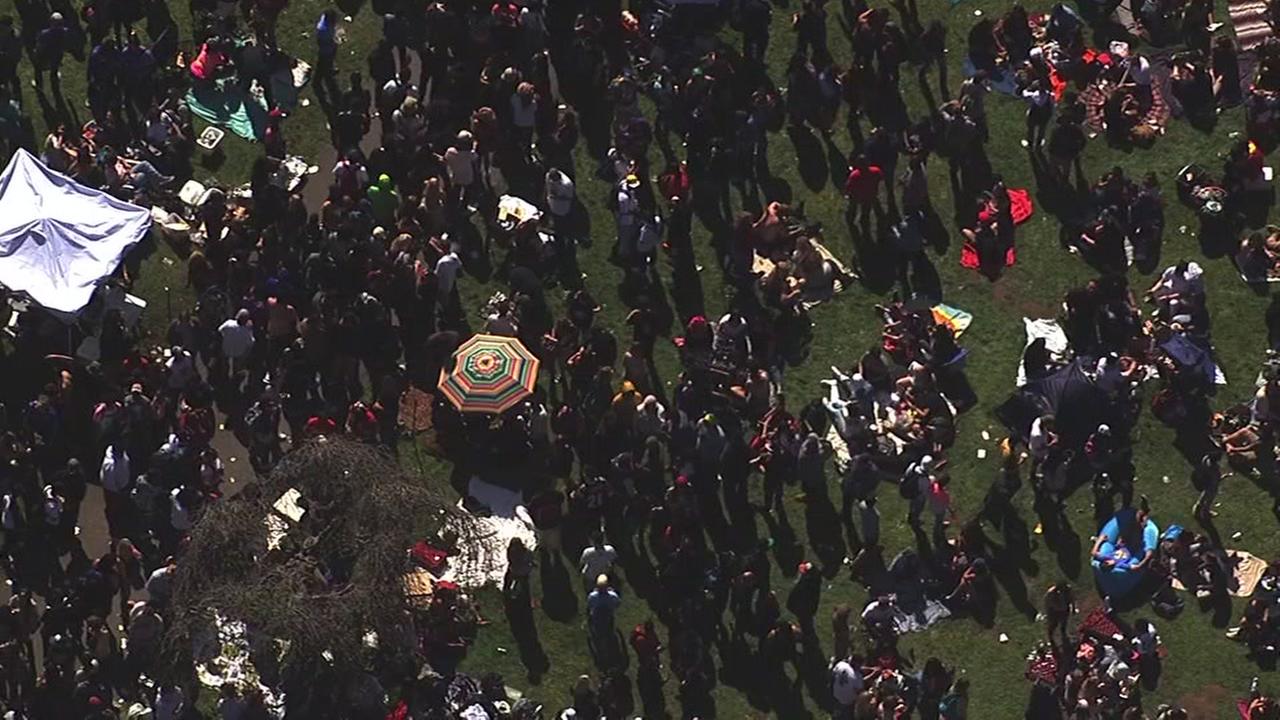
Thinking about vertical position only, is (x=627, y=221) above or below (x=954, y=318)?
above

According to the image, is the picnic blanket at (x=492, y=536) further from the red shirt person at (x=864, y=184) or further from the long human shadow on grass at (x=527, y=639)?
the red shirt person at (x=864, y=184)

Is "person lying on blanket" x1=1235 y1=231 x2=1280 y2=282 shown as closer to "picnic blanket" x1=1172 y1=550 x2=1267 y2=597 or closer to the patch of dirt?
A: "picnic blanket" x1=1172 y1=550 x2=1267 y2=597

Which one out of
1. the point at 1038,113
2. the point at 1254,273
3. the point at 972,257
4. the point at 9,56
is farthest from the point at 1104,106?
the point at 9,56

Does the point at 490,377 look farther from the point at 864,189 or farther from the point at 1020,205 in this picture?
the point at 1020,205

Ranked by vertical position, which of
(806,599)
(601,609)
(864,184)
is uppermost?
(864,184)

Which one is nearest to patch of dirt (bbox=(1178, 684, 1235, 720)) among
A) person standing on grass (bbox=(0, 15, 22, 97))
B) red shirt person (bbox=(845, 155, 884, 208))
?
red shirt person (bbox=(845, 155, 884, 208))

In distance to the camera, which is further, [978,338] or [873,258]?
[873,258]
